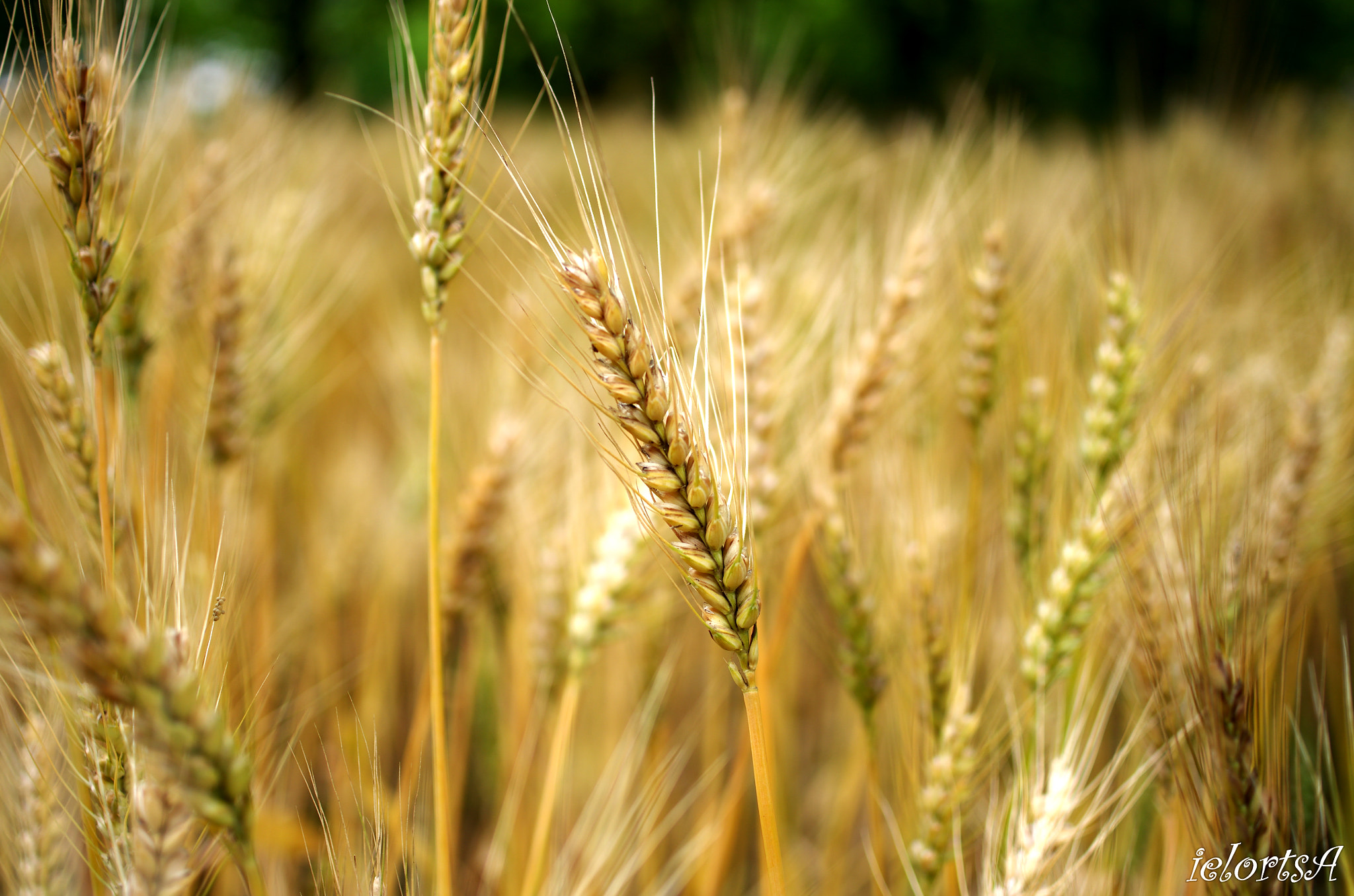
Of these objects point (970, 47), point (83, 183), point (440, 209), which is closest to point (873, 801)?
point (440, 209)

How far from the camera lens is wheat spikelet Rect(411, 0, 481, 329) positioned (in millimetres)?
433

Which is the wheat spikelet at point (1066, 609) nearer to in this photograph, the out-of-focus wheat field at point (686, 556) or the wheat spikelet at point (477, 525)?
the out-of-focus wheat field at point (686, 556)

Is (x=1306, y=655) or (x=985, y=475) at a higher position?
A: (x=985, y=475)

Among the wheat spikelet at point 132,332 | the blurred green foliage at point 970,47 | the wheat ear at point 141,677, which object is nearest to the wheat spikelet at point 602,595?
the wheat ear at point 141,677

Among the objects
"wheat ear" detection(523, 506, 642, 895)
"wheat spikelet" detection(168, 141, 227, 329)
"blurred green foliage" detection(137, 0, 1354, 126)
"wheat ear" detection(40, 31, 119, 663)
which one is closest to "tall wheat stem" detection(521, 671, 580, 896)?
"wheat ear" detection(523, 506, 642, 895)

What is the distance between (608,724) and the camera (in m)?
0.90

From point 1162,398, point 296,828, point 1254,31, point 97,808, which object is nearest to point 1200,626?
point 1162,398

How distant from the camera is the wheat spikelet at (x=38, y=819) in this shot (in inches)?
17.9

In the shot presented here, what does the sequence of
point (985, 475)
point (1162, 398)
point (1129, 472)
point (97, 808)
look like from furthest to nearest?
1. point (985, 475)
2. point (1162, 398)
3. point (1129, 472)
4. point (97, 808)

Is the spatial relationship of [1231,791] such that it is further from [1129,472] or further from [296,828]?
[296,828]

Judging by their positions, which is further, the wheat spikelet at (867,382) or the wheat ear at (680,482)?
the wheat spikelet at (867,382)

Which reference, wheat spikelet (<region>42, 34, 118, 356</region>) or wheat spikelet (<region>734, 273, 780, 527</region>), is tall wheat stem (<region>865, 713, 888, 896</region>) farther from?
wheat spikelet (<region>42, 34, 118, 356</region>)

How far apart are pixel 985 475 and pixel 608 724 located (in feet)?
2.00

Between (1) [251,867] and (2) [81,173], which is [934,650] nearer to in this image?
(1) [251,867]
